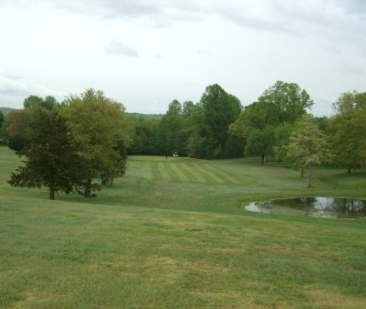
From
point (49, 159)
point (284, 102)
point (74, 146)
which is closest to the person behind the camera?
point (49, 159)

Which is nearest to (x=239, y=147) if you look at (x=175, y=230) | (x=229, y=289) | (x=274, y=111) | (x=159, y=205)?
(x=274, y=111)

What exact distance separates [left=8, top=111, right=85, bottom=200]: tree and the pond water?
41.2 ft

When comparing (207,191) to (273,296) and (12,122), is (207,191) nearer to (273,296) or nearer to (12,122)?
(273,296)

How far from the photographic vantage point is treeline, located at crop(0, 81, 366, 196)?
33.9 m

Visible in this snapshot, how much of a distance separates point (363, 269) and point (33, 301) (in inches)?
274

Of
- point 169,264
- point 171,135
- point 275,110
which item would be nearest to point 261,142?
point 275,110

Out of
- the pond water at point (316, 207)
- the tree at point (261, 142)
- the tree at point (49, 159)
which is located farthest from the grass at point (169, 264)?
the tree at point (261, 142)

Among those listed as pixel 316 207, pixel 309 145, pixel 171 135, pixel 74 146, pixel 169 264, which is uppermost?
pixel 171 135

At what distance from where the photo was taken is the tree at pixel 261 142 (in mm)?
79938

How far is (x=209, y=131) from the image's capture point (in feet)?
318

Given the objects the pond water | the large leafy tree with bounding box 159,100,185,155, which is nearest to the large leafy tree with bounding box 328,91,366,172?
the pond water

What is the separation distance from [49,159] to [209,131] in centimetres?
7081

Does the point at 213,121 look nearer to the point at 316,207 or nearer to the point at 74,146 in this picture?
the point at 316,207

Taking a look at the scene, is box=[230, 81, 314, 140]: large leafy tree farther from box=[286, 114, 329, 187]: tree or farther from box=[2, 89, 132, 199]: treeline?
box=[2, 89, 132, 199]: treeline
